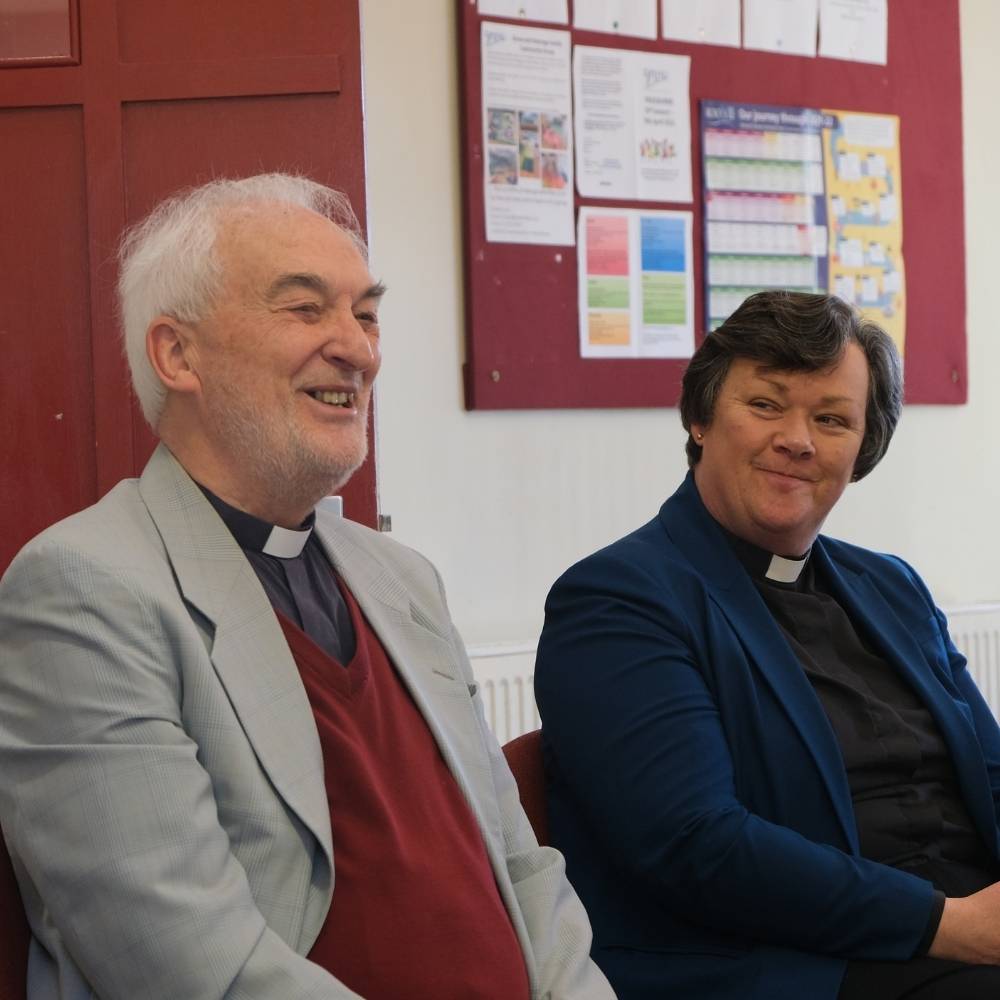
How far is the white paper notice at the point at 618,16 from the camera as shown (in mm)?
3418

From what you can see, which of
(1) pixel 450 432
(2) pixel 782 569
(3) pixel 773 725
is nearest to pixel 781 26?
(1) pixel 450 432

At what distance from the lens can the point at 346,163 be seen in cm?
252

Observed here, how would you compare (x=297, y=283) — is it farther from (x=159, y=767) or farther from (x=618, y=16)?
(x=618, y=16)

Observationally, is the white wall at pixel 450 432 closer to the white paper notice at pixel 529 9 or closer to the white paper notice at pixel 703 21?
the white paper notice at pixel 529 9

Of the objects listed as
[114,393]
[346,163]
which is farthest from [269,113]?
[114,393]

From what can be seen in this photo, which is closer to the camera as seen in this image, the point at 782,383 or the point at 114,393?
the point at 782,383

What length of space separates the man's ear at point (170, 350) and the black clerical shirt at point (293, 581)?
0.13 metres

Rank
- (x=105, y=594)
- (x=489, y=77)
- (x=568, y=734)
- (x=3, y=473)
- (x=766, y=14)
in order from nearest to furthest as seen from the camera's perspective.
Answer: (x=105, y=594) → (x=568, y=734) → (x=3, y=473) → (x=489, y=77) → (x=766, y=14)

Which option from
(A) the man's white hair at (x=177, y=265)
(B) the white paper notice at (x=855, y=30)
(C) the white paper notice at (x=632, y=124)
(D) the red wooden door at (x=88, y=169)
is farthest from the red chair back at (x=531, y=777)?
(B) the white paper notice at (x=855, y=30)

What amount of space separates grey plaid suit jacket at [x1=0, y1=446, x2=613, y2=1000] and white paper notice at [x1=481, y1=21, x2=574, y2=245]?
206 centimetres

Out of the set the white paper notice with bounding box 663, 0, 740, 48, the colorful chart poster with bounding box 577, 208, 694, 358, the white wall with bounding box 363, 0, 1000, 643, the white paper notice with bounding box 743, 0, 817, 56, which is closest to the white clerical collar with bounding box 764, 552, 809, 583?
the white wall with bounding box 363, 0, 1000, 643

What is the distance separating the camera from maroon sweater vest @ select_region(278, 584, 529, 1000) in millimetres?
1312

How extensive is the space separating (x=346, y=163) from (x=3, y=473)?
842mm

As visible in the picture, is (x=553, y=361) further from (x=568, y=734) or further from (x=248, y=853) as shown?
(x=248, y=853)
